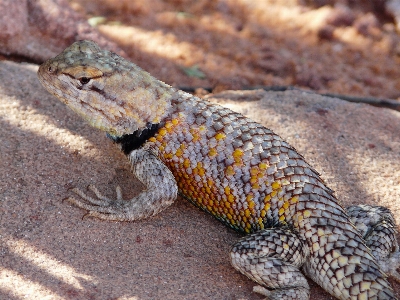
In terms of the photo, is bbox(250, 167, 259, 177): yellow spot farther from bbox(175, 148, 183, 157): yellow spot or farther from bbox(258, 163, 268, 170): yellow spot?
bbox(175, 148, 183, 157): yellow spot

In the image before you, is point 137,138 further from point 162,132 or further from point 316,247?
point 316,247

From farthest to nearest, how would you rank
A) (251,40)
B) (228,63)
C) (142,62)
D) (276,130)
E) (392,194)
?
(251,40)
(228,63)
(142,62)
(276,130)
(392,194)

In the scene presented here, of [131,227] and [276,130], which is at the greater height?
[276,130]

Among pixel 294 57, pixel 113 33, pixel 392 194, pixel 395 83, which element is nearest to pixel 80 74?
pixel 392 194

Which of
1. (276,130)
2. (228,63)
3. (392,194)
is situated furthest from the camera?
(228,63)

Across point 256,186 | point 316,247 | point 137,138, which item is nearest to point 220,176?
point 256,186

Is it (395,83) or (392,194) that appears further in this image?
(395,83)

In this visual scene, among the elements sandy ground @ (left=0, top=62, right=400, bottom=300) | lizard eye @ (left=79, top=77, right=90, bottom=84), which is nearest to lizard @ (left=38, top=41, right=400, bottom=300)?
lizard eye @ (left=79, top=77, right=90, bottom=84)

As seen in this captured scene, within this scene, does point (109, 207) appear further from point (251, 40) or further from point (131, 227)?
point (251, 40)
